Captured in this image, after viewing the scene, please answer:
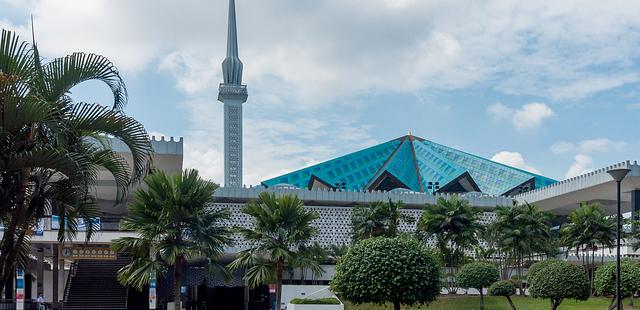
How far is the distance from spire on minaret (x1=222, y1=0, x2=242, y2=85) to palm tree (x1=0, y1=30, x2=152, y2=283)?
3276 inches

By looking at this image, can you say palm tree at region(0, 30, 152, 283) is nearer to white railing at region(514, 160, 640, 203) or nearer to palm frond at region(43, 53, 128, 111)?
palm frond at region(43, 53, 128, 111)

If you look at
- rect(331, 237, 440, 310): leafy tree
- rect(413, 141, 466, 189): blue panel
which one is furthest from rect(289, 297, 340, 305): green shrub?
rect(413, 141, 466, 189): blue panel

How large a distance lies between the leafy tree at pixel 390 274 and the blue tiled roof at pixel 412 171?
41.1 m

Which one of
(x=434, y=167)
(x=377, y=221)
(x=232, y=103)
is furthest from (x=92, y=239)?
(x=232, y=103)

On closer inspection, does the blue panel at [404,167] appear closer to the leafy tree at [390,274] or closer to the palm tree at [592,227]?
the palm tree at [592,227]

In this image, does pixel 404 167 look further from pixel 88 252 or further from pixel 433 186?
pixel 88 252

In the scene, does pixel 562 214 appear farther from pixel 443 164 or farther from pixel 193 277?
pixel 193 277

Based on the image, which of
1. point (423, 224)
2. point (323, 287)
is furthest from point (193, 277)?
point (423, 224)

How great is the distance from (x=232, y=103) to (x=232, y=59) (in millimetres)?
6371

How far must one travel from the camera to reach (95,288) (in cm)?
3669

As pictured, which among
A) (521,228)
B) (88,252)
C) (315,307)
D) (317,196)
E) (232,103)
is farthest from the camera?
(232,103)

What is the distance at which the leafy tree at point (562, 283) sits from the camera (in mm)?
24422

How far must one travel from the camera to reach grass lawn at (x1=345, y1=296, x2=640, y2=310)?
3284 cm

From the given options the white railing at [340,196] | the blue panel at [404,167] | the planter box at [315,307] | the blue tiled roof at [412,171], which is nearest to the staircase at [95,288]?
the white railing at [340,196]
